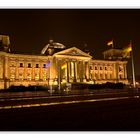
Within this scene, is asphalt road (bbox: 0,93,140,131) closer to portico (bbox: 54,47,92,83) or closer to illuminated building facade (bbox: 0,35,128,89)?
illuminated building facade (bbox: 0,35,128,89)

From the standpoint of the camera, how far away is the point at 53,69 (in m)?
65.7

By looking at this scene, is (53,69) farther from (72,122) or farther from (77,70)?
(72,122)

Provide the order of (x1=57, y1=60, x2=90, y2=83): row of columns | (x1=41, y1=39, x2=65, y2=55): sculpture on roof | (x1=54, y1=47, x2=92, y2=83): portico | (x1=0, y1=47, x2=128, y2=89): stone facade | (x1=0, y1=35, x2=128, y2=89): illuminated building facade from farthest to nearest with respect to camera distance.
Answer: (x1=41, y1=39, x2=65, y2=55): sculpture on roof
(x1=57, y1=60, x2=90, y2=83): row of columns
(x1=54, y1=47, x2=92, y2=83): portico
(x1=0, y1=35, x2=128, y2=89): illuminated building facade
(x1=0, y1=47, x2=128, y2=89): stone facade

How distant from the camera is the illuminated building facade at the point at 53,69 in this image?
58.7 m

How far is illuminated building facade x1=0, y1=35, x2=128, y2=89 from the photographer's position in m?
58.7

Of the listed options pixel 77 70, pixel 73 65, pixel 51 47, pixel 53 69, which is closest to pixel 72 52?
pixel 73 65

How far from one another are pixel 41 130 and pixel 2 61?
50.7 metres

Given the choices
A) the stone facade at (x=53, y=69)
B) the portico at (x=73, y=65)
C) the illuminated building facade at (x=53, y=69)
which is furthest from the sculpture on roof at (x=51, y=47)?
the portico at (x=73, y=65)

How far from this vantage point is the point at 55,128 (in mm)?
10258

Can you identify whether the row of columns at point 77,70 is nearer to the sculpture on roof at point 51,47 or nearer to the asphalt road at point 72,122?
the sculpture on roof at point 51,47

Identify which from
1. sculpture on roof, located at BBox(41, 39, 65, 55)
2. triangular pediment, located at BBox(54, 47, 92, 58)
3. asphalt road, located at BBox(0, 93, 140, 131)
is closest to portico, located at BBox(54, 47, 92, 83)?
triangular pediment, located at BBox(54, 47, 92, 58)
